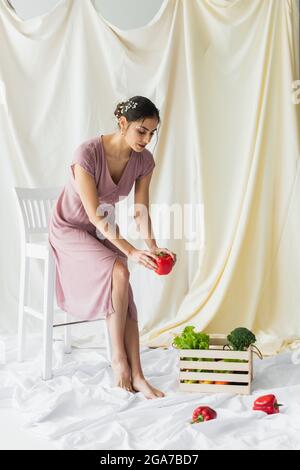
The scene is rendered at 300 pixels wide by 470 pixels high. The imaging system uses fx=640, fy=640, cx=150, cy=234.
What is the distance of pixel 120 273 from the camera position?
226 cm

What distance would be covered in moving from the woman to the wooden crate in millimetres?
143

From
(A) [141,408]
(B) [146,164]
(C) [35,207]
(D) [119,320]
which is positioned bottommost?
(A) [141,408]

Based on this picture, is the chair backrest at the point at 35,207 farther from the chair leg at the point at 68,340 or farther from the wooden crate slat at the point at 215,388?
the wooden crate slat at the point at 215,388

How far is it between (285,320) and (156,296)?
659 millimetres

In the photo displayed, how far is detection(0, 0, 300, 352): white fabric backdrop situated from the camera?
→ 123 inches

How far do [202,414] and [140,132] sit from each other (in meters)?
0.98

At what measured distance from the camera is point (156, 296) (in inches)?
130

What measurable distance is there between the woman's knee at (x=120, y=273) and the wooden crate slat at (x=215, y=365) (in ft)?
1.22

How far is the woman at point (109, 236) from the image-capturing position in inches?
89.1

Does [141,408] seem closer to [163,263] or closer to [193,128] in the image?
[163,263]

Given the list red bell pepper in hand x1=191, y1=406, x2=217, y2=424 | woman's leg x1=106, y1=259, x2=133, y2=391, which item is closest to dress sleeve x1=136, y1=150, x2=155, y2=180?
woman's leg x1=106, y1=259, x2=133, y2=391

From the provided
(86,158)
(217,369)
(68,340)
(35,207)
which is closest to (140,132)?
(86,158)

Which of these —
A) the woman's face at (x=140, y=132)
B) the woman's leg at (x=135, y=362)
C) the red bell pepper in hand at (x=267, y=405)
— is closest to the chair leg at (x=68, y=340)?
the woman's leg at (x=135, y=362)
